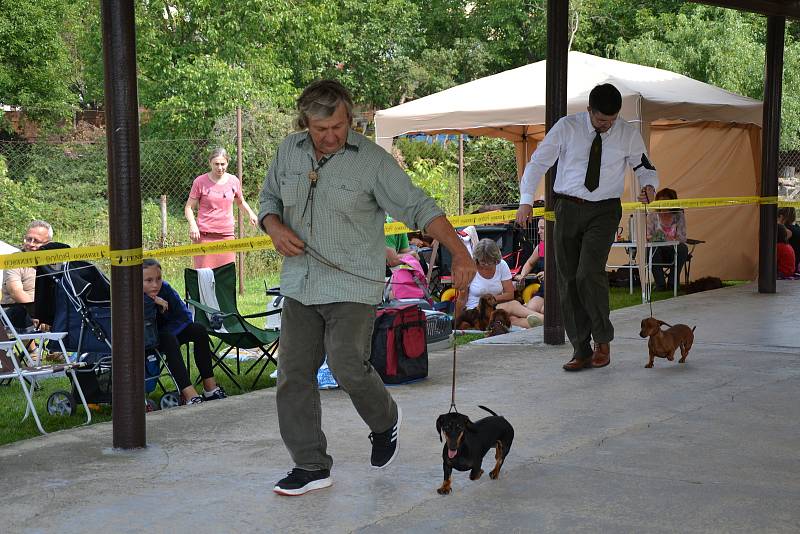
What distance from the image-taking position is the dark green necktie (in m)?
6.98

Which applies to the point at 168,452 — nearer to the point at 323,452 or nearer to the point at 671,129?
the point at 323,452

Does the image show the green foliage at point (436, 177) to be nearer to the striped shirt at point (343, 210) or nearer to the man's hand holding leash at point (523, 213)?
the man's hand holding leash at point (523, 213)

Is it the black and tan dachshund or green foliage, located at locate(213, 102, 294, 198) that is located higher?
green foliage, located at locate(213, 102, 294, 198)

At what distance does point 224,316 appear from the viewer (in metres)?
7.64

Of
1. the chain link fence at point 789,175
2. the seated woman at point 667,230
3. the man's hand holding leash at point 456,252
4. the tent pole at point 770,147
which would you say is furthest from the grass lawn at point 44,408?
the chain link fence at point 789,175

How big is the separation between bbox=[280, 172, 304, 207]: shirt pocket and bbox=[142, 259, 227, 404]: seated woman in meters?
2.50

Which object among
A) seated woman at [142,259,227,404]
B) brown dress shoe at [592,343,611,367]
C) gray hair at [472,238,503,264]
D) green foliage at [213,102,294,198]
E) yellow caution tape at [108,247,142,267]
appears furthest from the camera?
green foliage at [213,102,294,198]

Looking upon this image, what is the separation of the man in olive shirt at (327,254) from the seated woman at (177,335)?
7.80 feet

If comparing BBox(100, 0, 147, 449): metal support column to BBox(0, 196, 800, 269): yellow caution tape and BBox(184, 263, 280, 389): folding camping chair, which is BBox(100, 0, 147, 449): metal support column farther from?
BBox(184, 263, 280, 389): folding camping chair

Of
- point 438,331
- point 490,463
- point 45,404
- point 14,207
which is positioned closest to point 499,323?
point 438,331

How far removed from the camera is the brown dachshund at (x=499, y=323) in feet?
32.2

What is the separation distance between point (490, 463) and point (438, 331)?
375 centimetres

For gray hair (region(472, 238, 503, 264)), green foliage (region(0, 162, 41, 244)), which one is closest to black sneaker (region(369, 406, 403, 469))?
gray hair (region(472, 238, 503, 264))

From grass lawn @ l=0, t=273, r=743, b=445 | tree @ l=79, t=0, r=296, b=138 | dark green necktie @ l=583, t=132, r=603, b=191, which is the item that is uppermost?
tree @ l=79, t=0, r=296, b=138
